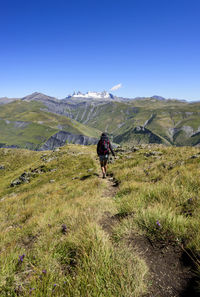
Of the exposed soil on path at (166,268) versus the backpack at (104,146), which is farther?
the backpack at (104,146)

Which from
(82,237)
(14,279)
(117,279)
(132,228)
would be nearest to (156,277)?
(117,279)

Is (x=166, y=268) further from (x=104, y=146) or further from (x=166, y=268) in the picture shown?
(x=104, y=146)

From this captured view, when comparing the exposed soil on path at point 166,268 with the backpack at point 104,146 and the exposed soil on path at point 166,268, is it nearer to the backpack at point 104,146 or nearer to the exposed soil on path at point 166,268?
the exposed soil on path at point 166,268

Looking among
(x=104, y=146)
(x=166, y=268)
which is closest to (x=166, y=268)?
(x=166, y=268)

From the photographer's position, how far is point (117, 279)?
2.24 meters

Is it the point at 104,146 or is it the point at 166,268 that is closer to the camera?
→ the point at 166,268

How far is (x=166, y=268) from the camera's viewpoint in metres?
2.63

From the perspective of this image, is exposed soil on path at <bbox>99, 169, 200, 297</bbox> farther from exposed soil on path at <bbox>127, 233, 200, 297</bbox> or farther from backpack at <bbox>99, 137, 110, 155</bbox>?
backpack at <bbox>99, 137, 110, 155</bbox>

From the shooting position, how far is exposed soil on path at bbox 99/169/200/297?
2.22 m

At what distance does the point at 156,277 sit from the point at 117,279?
26.3 inches

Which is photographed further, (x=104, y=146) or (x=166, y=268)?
(x=104, y=146)

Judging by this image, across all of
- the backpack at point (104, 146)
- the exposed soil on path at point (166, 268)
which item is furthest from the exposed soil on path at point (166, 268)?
the backpack at point (104, 146)

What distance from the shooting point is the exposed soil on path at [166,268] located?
7.27 feet

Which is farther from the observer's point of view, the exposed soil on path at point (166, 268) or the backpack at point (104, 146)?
the backpack at point (104, 146)
